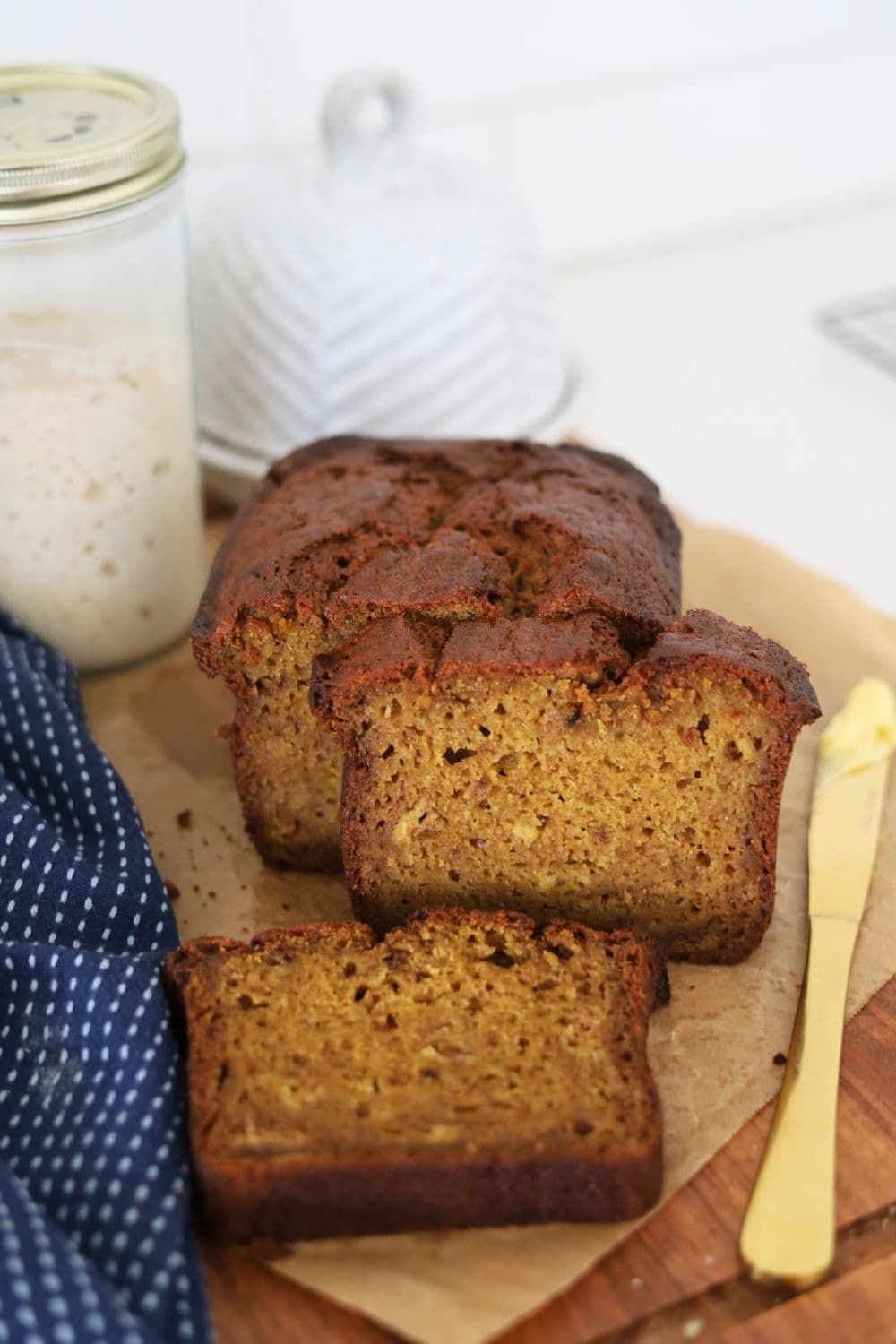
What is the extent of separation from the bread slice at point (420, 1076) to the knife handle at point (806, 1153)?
14 cm

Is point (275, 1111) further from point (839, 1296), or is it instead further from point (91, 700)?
point (91, 700)

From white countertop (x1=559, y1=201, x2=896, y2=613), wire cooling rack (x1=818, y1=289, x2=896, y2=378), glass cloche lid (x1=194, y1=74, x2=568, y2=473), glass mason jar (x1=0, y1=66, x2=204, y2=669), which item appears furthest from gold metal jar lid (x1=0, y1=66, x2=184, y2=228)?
wire cooling rack (x1=818, y1=289, x2=896, y2=378)

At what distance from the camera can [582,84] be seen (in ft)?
12.8

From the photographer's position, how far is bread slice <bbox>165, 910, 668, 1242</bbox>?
5.54ft

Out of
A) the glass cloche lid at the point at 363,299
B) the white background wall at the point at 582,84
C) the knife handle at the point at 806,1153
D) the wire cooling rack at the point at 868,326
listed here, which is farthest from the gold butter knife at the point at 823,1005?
the white background wall at the point at 582,84

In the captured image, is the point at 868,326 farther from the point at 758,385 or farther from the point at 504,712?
the point at 504,712

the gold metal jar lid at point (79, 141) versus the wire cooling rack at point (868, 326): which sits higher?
the gold metal jar lid at point (79, 141)

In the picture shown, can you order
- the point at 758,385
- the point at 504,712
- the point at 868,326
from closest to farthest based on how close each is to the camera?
1. the point at 504,712
2. the point at 758,385
3. the point at 868,326

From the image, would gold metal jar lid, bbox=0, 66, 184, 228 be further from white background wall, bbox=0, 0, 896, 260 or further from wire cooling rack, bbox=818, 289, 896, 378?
wire cooling rack, bbox=818, 289, 896, 378

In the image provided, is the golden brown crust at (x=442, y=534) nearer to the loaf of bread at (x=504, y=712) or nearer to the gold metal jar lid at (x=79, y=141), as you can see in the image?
the loaf of bread at (x=504, y=712)

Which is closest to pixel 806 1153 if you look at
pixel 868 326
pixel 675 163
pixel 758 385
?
pixel 758 385

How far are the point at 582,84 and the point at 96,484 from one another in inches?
85.0

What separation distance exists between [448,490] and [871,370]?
1.85 meters

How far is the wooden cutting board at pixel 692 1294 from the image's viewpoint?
163cm
